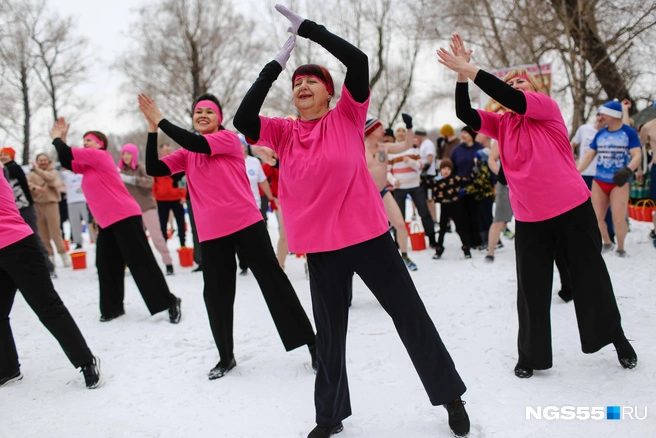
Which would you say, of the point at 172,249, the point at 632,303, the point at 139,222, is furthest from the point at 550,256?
the point at 172,249

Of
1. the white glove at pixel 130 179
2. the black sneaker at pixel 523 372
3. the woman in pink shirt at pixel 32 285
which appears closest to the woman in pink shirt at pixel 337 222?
the black sneaker at pixel 523 372

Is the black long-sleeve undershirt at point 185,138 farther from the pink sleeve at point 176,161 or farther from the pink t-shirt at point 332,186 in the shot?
the pink t-shirt at point 332,186

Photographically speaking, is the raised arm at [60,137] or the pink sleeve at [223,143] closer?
the pink sleeve at [223,143]

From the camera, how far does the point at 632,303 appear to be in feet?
14.5

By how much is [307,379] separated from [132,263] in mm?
2545

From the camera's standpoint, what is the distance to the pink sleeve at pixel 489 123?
319 cm

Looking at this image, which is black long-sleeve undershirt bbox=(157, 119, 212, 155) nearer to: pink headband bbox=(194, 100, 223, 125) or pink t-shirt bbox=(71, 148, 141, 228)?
pink headband bbox=(194, 100, 223, 125)

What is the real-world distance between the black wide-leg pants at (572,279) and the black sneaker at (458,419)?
89 centimetres

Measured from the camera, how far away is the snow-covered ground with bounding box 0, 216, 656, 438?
9.11 feet

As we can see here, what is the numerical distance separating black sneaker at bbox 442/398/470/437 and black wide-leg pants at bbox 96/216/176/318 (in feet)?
11.4

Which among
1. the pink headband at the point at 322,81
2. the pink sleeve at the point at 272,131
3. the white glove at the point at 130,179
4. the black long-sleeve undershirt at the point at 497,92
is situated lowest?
the white glove at the point at 130,179

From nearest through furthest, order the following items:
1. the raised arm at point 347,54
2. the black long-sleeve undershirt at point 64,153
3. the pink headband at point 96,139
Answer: the raised arm at point 347,54
the black long-sleeve undershirt at point 64,153
the pink headband at point 96,139

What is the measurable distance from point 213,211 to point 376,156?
3.13 metres

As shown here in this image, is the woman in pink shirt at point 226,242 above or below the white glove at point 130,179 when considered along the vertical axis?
below
